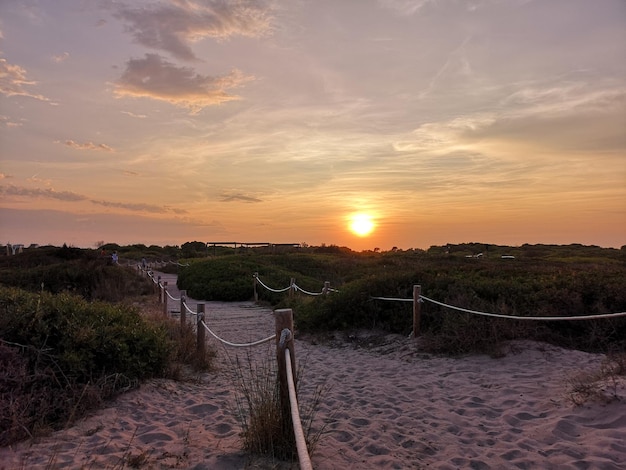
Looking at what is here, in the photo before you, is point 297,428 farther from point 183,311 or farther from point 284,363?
point 183,311

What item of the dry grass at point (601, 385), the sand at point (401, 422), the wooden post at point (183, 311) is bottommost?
the sand at point (401, 422)

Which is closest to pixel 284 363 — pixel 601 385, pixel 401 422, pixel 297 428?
pixel 297 428

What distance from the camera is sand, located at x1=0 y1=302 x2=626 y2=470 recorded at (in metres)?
4.45

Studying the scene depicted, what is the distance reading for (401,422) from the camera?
18.6 feet

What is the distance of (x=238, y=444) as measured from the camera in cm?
486

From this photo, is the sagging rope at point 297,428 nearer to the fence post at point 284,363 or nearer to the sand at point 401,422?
the fence post at point 284,363

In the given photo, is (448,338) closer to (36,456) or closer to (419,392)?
(419,392)

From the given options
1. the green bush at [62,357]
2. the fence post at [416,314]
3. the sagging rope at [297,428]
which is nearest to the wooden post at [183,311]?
the green bush at [62,357]

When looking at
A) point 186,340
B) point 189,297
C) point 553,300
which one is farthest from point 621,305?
point 189,297

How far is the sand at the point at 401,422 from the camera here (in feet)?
14.6

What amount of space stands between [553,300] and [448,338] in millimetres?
2331

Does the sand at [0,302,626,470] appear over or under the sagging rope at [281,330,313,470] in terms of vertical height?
under

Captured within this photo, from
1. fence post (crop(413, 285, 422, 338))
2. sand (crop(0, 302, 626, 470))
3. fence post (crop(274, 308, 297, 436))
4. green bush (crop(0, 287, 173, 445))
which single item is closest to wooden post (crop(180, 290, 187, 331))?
sand (crop(0, 302, 626, 470))

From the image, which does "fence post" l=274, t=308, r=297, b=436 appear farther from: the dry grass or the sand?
the dry grass
